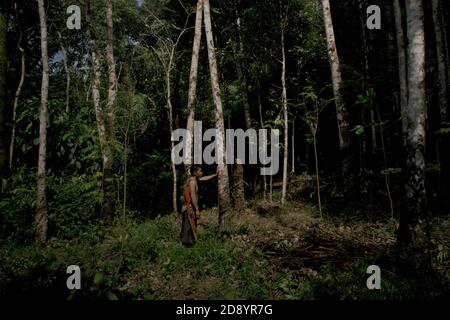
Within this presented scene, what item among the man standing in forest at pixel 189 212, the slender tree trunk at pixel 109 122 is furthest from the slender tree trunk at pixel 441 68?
the slender tree trunk at pixel 109 122

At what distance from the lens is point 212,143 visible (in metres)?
20.1

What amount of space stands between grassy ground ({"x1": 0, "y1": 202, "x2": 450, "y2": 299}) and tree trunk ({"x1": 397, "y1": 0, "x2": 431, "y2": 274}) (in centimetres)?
44

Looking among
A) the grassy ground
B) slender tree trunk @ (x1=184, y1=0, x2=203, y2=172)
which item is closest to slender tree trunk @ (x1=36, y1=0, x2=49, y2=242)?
the grassy ground

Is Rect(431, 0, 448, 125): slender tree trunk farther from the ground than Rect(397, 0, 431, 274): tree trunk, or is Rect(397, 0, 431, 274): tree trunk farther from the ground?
Rect(431, 0, 448, 125): slender tree trunk

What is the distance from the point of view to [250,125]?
47.9 feet

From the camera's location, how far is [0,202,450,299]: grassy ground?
5934mm

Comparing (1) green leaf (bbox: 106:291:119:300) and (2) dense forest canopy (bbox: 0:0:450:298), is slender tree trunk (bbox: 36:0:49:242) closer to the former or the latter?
(2) dense forest canopy (bbox: 0:0:450:298)

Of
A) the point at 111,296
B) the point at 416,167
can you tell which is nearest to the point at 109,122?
the point at 111,296

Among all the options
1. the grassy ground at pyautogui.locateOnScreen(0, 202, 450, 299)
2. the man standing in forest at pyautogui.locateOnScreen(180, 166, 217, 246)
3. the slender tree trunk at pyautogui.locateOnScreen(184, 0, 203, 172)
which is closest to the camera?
the grassy ground at pyautogui.locateOnScreen(0, 202, 450, 299)

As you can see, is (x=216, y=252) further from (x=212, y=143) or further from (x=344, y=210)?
(x=212, y=143)

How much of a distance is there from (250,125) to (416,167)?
9.19m

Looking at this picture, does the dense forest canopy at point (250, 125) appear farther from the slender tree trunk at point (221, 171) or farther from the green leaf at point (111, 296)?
the green leaf at point (111, 296)

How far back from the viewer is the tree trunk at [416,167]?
5.73 metres
